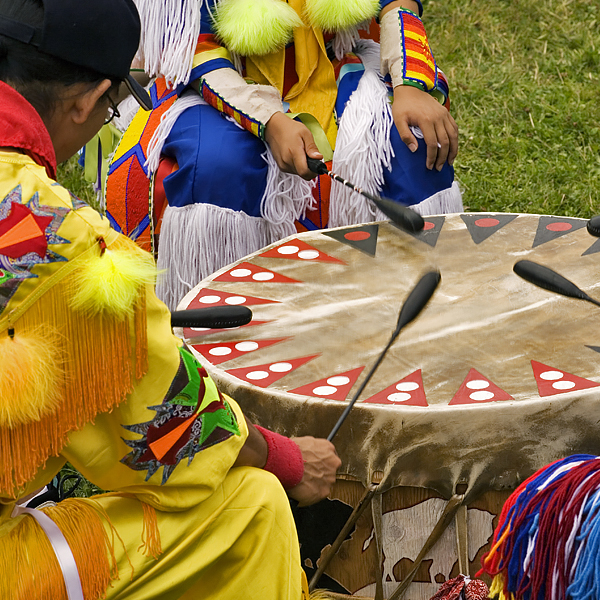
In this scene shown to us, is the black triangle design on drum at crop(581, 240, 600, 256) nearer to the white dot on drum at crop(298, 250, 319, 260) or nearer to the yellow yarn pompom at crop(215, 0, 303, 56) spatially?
the white dot on drum at crop(298, 250, 319, 260)

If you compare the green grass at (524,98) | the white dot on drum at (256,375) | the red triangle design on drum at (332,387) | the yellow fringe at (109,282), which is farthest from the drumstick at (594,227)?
the green grass at (524,98)

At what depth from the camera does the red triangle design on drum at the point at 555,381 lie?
142 centimetres

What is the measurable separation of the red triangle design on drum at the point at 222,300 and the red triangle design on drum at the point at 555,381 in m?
0.54

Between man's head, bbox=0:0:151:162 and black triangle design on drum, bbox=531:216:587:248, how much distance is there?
1004 mm

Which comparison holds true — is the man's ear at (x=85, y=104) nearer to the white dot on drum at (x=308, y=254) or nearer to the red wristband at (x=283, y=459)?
the red wristband at (x=283, y=459)

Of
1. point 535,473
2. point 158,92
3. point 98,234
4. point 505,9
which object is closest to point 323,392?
point 535,473

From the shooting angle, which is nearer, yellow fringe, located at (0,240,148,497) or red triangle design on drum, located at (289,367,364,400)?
yellow fringe, located at (0,240,148,497)

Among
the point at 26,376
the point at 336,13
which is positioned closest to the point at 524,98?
the point at 336,13

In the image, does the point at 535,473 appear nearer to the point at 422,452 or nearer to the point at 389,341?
the point at 422,452

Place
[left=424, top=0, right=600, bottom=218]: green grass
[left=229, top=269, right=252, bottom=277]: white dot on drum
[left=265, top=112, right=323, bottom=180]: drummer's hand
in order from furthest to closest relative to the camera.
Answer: [left=424, top=0, right=600, bottom=218]: green grass → [left=265, top=112, right=323, bottom=180]: drummer's hand → [left=229, top=269, right=252, bottom=277]: white dot on drum

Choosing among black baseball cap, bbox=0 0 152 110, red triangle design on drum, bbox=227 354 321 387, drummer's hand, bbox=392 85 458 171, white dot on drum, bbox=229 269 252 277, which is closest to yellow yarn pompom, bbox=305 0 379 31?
drummer's hand, bbox=392 85 458 171

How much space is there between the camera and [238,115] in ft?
7.84

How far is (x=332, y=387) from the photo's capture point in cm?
149

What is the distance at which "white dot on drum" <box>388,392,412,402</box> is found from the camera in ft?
4.72
